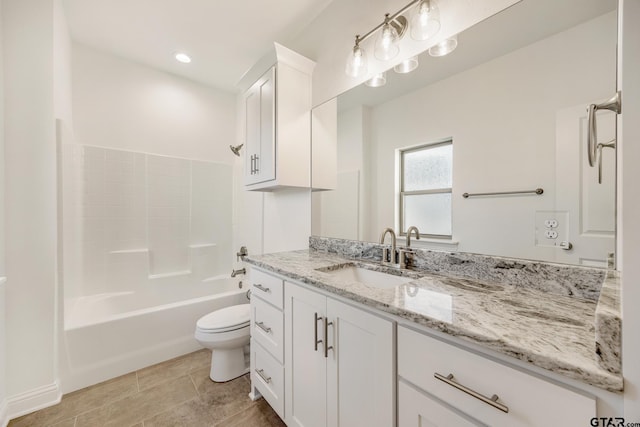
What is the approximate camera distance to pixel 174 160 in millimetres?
2723

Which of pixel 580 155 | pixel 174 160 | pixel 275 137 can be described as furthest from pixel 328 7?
pixel 174 160

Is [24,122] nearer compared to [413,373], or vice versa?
[413,373]

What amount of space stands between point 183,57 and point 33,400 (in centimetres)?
278

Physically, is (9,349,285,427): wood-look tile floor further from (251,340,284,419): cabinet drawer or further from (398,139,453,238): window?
(398,139,453,238): window

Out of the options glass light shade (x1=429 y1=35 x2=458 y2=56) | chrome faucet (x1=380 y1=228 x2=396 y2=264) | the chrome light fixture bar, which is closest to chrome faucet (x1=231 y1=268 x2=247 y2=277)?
chrome faucet (x1=380 y1=228 x2=396 y2=264)

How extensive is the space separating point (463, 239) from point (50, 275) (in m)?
2.41

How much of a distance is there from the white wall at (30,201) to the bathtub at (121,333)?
13cm

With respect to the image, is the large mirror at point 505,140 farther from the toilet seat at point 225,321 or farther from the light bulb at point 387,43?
the toilet seat at point 225,321

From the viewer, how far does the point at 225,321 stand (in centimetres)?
183

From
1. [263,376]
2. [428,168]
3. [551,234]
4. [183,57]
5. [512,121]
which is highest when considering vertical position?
[183,57]

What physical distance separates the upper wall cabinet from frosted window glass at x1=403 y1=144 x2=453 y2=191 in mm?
793

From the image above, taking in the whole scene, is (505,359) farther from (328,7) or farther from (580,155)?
(328,7)

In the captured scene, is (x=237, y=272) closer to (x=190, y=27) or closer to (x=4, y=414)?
(x=4, y=414)

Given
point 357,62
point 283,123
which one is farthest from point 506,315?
point 283,123
